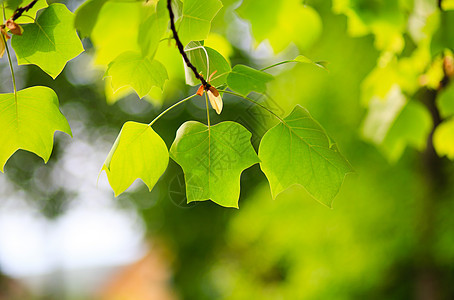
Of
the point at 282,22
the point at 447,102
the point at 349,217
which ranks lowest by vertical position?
the point at 349,217

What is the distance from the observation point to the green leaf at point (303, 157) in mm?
385

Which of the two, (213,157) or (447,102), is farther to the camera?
(447,102)

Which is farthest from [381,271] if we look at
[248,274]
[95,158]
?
[95,158]

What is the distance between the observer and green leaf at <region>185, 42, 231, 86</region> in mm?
390

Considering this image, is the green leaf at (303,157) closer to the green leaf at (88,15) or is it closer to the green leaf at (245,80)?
the green leaf at (245,80)

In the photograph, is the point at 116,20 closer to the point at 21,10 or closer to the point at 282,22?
the point at 21,10

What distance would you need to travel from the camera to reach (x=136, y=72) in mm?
382

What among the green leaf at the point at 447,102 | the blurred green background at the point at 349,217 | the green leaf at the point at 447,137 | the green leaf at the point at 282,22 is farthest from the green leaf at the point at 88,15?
the blurred green background at the point at 349,217

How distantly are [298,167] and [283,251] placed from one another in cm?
313

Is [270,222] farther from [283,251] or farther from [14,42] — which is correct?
[14,42]

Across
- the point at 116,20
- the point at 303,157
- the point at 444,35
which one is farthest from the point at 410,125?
the point at 116,20

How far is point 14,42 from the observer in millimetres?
391

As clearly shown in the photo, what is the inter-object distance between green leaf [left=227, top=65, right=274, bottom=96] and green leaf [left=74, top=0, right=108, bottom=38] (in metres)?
0.13

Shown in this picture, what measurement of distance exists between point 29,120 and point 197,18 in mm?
193
